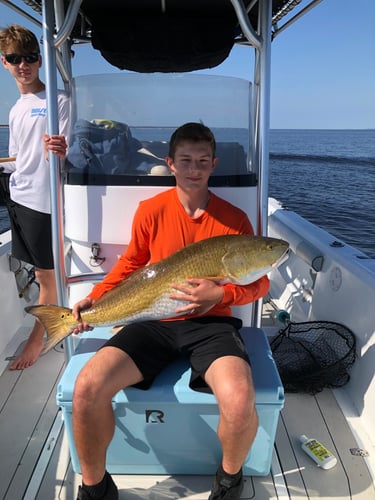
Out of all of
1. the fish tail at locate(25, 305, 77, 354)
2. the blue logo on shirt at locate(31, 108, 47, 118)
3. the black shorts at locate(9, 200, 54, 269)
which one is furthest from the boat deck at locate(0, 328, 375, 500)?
the blue logo on shirt at locate(31, 108, 47, 118)

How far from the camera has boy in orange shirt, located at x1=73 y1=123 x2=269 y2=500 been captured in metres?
1.86

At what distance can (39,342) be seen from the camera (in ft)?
11.5

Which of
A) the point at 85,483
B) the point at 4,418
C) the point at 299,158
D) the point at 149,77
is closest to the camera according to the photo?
the point at 85,483

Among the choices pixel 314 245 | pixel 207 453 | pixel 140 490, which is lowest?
pixel 140 490

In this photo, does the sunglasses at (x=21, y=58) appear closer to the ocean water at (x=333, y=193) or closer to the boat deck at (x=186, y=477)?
the boat deck at (x=186, y=477)

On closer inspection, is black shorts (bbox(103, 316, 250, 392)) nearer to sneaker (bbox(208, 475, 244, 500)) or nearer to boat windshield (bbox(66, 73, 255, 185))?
sneaker (bbox(208, 475, 244, 500))

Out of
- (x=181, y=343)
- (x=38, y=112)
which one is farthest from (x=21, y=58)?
(x=181, y=343)

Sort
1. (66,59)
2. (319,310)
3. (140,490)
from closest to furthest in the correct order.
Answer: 1. (140,490)
2. (66,59)
3. (319,310)

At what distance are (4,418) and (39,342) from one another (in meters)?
0.81

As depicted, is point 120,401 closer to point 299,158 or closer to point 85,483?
point 85,483

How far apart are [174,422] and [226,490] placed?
0.40 m

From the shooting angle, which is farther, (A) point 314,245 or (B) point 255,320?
(A) point 314,245

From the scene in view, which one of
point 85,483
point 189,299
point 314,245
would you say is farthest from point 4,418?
point 314,245

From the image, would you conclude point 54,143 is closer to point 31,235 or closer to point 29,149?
point 29,149
